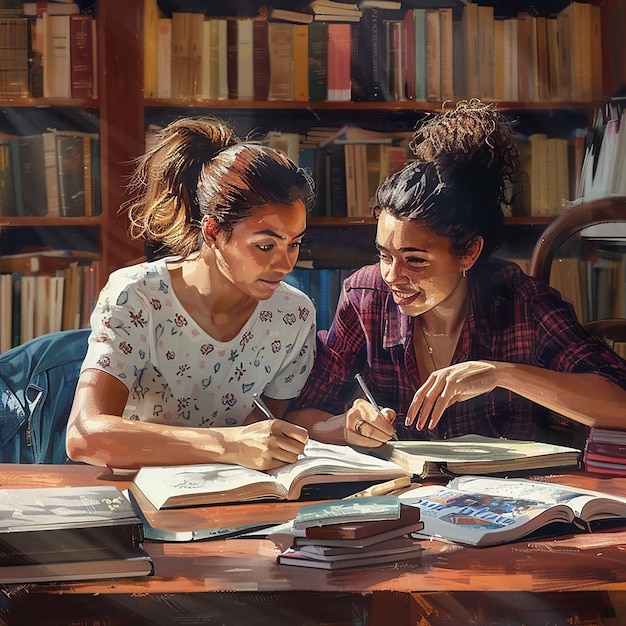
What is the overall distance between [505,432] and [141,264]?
0.81 metres

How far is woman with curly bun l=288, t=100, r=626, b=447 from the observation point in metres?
1.74

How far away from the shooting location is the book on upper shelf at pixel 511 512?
1.31 m

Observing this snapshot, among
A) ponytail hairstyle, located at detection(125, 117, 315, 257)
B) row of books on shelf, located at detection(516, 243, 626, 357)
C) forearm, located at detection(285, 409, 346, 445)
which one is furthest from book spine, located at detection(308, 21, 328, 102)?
forearm, located at detection(285, 409, 346, 445)

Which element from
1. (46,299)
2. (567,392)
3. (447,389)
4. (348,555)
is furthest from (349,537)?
(46,299)

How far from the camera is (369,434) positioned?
1.75 metres

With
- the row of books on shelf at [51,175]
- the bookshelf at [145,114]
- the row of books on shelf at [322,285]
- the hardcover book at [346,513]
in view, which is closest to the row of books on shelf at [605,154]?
the bookshelf at [145,114]

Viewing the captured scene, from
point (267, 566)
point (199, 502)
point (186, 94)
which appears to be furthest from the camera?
point (186, 94)

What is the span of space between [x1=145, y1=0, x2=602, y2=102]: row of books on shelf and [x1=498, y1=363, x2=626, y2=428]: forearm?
1.81ft

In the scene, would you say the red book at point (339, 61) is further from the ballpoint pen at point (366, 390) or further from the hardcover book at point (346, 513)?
the hardcover book at point (346, 513)

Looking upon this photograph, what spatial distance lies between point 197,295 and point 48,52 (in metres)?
0.56

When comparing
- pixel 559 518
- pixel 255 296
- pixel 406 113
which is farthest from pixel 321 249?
pixel 559 518

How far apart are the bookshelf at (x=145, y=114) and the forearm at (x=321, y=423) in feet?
1.00

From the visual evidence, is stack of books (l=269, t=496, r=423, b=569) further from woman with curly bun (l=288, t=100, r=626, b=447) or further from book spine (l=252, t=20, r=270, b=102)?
book spine (l=252, t=20, r=270, b=102)

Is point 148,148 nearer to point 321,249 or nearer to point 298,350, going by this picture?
point 321,249
